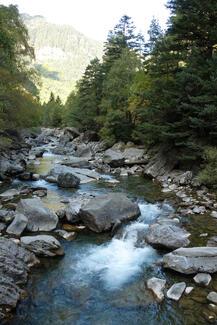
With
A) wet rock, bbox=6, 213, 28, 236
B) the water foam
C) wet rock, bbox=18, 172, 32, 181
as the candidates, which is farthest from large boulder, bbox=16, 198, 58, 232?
wet rock, bbox=18, 172, 32, 181

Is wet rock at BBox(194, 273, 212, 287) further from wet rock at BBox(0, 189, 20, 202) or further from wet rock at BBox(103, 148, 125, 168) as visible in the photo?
wet rock at BBox(103, 148, 125, 168)

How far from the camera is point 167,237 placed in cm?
1169

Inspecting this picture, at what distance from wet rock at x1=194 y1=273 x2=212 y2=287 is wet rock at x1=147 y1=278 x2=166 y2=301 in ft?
3.01

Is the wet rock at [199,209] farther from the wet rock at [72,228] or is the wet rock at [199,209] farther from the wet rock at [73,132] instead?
the wet rock at [73,132]

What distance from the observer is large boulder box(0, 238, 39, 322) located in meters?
7.96

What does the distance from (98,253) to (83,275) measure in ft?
5.15

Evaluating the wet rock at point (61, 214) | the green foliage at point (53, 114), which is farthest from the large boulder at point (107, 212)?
the green foliage at point (53, 114)

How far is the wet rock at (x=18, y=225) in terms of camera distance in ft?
40.2

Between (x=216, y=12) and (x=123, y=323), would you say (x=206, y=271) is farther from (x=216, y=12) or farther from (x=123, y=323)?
(x=216, y=12)

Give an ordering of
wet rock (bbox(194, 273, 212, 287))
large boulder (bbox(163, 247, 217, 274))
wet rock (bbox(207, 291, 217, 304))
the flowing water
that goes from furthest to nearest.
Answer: large boulder (bbox(163, 247, 217, 274)) < wet rock (bbox(194, 273, 212, 287)) < wet rock (bbox(207, 291, 217, 304)) < the flowing water

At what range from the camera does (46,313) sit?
7984mm

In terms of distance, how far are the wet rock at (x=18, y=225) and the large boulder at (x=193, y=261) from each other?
17.5 ft

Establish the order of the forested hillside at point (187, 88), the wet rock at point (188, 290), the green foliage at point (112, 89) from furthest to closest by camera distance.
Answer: the green foliage at point (112, 89) < the forested hillside at point (187, 88) < the wet rock at point (188, 290)

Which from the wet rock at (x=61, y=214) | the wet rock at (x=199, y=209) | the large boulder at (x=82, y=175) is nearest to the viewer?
the wet rock at (x=61, y=214)
